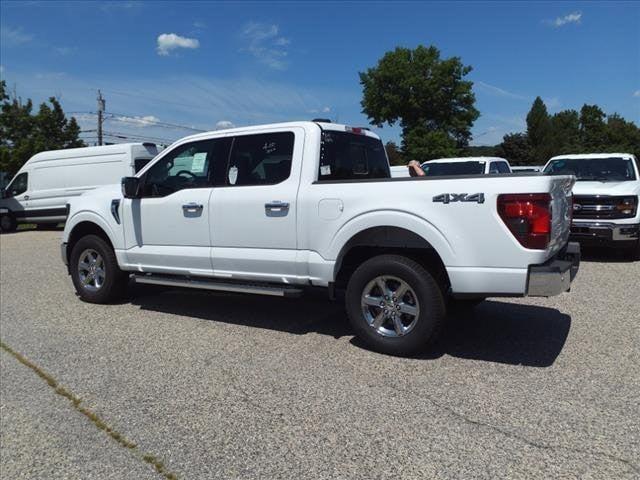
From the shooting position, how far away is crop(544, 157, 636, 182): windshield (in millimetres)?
10117

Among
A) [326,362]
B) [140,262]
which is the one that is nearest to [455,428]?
[326,362]

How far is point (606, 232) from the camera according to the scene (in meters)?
8.91

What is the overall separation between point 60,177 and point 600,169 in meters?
15.5

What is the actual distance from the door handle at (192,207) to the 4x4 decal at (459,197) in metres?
2.53

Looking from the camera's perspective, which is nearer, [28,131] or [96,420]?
[96,420]

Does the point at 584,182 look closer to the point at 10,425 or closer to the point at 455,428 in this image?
the point at 455,428

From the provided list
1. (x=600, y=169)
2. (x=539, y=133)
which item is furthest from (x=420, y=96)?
(x=600, y=169)

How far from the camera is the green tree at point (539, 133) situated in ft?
277

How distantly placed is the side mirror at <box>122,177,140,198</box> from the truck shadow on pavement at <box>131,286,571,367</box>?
1.44 metres

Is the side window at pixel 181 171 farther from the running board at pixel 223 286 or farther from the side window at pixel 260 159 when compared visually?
the running board at pixel 223 286

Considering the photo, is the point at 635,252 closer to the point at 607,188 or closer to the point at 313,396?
the point at 607,188

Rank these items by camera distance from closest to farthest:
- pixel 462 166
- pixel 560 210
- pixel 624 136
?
pixel 560 210, pixel 462 166, pixel 624 136

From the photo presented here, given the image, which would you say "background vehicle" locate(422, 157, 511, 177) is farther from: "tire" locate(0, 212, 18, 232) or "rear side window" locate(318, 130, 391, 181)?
"tire" locate(0, 212, 18, 232)

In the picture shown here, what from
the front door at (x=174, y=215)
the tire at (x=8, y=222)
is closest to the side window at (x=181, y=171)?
the front door at (x=174, y=215)
